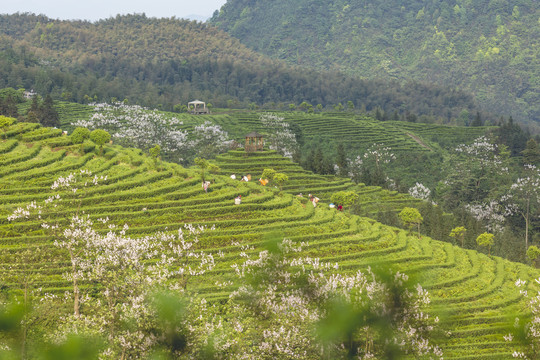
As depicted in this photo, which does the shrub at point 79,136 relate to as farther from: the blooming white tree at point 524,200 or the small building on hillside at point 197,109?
the small building on hillside at point 197,109

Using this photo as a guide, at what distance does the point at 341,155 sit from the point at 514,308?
59.2m

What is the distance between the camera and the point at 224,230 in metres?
46.6

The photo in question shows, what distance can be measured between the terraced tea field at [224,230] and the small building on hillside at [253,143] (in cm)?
2529

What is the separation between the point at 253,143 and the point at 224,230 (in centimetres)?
4046

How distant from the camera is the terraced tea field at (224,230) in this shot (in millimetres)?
38562

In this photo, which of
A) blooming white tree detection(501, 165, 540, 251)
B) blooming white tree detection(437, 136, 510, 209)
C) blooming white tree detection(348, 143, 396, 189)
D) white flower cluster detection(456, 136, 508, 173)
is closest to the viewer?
blooming white tree detection(501, 165, 540, 251)

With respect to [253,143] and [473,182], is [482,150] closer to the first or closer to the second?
[473,182]

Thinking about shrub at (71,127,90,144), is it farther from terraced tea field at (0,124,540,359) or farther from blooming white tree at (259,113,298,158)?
blooming white tree at (259,113,298,158)

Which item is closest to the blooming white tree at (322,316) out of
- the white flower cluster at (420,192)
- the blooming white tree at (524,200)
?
the blooming white tree at (524,200)

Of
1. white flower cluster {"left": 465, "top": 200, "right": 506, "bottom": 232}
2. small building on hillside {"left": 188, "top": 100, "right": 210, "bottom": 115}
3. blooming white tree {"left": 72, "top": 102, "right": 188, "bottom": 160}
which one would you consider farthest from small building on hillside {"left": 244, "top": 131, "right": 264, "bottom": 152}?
small building on hillside {"left": 188, "top": 100, "right": 210, "bottom": 115}

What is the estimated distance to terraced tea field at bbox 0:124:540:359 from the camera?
38562 mm

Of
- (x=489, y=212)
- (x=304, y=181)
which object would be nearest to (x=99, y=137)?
(x=304, y=181)

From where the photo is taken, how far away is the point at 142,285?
29516 millimetres

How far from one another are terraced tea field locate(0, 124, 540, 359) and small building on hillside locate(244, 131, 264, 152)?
996 inches
